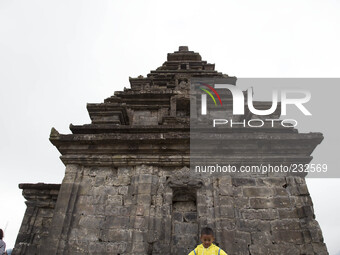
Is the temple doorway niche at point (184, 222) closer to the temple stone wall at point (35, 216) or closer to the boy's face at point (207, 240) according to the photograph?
the boy's face at point (207, 240)

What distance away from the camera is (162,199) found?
6.19 meters

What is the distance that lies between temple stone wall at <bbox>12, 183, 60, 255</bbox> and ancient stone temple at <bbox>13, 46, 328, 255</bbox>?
3 centimetres

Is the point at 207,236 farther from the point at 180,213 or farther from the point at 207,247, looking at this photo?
the point at 180,213

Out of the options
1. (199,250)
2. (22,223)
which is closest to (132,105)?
(22,223)

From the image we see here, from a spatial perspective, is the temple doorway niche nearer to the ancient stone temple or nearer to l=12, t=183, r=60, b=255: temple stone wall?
the ancient stone temple

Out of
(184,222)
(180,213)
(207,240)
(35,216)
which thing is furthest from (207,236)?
(35,216)

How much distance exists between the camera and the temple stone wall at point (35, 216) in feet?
22.3

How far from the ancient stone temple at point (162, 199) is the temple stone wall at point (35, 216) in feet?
0.08

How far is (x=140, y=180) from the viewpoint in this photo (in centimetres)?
643

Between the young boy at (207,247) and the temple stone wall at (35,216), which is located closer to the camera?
the young boy at (207,247)

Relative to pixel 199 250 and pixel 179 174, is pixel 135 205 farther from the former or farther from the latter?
pixel 199 250

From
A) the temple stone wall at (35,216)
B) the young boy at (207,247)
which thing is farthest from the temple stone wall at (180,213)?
the temple stone wall at (35,216)

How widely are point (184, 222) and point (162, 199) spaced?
2.37ft

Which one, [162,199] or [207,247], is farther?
[162,199]
